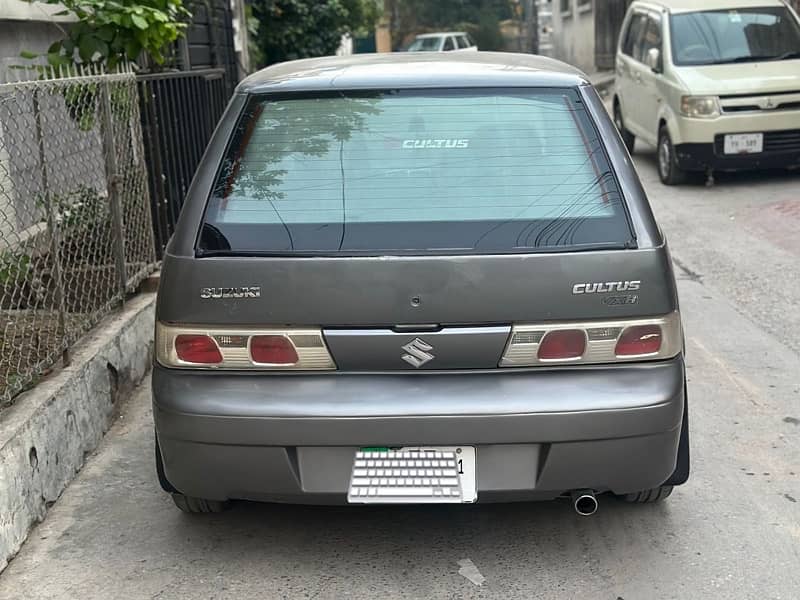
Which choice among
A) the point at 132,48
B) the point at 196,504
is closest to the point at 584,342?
the point at 196,504

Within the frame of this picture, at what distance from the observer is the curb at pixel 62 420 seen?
3791 mm

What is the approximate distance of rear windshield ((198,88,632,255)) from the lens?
3.39 m

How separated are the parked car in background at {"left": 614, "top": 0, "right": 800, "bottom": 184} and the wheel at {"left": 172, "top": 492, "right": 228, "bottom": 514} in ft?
25.2

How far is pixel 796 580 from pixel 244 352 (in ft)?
6.38

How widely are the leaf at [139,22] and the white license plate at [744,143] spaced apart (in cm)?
628

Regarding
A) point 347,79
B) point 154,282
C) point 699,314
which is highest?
point 347,79

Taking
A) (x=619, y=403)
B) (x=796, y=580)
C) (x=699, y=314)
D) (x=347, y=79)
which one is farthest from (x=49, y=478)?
(x=699, y=314)

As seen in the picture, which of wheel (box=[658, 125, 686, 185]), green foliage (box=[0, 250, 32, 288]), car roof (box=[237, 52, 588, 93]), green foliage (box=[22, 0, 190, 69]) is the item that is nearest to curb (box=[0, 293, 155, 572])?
green foliage (box=[0, 250, 32, 288])

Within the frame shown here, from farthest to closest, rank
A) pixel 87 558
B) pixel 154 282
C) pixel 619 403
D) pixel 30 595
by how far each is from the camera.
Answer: pixel 154 282, pixel 87 558, pixel 30 595, pixel 619 403

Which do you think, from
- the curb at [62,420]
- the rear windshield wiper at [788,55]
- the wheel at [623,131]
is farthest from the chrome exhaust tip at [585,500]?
the wheel at [623,131]

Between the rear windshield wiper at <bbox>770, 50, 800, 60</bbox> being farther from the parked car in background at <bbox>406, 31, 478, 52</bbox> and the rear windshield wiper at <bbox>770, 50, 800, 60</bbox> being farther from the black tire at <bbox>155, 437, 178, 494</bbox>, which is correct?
the parked car in background at <bbox>406, 31, 478, 52</bbox>

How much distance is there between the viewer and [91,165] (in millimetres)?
5766

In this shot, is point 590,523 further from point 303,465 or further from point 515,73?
point 515,73

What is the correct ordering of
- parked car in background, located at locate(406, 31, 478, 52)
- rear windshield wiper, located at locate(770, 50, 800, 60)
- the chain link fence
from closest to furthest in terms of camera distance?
the chain link fence < rear windshield wiper, located at locate(770, 50, 800, 60) < parked car in background, located at locate(406, 31, 478, 52)
